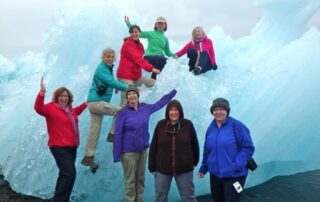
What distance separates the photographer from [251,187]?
6.57m

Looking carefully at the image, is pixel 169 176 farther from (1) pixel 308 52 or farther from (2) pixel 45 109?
(1) pixel 308 52

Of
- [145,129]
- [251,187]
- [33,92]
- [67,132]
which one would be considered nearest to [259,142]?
[251,187]

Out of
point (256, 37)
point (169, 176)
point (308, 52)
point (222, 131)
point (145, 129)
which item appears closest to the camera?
point (222, 131)

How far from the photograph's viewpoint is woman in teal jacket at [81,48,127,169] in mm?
4910

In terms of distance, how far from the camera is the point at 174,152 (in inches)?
160

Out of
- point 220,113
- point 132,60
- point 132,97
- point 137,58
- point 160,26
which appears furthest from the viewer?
point 160,26

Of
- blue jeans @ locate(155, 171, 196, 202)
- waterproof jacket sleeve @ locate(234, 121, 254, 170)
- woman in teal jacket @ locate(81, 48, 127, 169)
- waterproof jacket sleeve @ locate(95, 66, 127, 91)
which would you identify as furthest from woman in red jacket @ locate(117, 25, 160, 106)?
waterproof jacket sleeve @ locate(234, 121, 254, 170)

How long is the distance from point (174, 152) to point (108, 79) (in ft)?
4.41

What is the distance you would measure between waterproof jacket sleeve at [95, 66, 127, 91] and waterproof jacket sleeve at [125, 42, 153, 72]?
422 millimetres

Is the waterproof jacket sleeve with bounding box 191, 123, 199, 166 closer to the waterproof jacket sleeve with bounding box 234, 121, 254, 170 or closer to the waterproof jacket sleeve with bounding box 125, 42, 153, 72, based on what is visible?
the waterproof jacket sleeve with bounding box 234, 121, 254, 170

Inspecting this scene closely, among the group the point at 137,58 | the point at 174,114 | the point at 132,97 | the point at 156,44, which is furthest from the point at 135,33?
the point at 174,114

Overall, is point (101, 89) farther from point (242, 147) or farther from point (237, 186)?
point (237, 186)

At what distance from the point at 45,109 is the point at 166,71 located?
6.14 ft

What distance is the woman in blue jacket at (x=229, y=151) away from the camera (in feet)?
12.4
